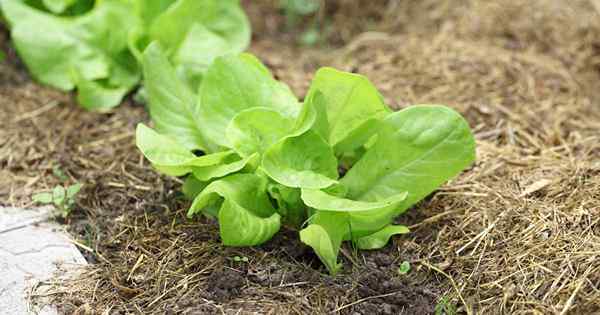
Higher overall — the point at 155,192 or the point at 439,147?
the point at 439,147

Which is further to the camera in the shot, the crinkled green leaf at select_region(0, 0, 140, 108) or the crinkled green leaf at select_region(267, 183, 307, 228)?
the crinkled green leaf at select_region(0, 0, 140, 108)

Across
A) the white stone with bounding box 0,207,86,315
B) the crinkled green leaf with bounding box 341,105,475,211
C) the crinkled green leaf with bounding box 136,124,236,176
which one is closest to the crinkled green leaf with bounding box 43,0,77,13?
the white stone with bounding box 0,207,86,315

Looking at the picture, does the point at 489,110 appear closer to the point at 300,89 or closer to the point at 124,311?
the point at 300,89

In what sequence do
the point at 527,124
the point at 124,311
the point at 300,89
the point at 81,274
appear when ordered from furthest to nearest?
the point at 300,89 < the point at 527,124 < the point at 81,274 < the point at 124,311

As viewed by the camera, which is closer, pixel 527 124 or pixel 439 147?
pixel 439 147

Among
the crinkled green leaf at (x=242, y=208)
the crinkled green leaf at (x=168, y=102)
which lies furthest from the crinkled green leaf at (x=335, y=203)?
the crinkled green leaf at (x=168, y=102)

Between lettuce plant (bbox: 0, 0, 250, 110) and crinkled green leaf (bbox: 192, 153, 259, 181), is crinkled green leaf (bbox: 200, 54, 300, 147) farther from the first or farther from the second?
lettuce plant (bbox: 0, 0, 250, 110)

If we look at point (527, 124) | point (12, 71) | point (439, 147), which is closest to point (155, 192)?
point (439, 147)
